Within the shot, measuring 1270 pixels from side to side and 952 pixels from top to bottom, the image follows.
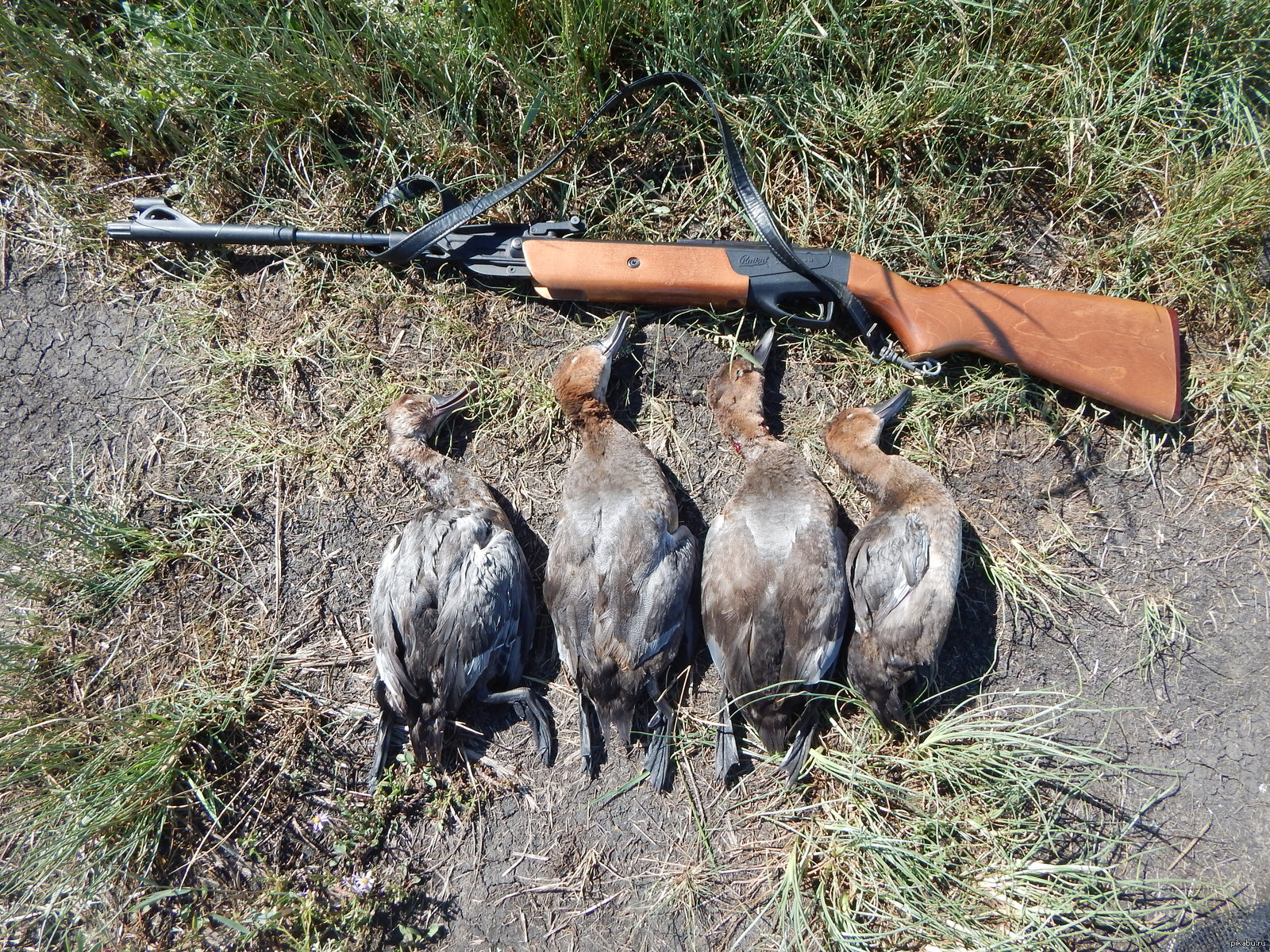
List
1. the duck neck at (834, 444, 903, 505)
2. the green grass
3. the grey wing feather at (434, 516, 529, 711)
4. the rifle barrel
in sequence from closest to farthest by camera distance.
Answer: the grey wing feather at (434, 516, 529, 711) → the duck neck at (834, 444, 903, 505) → the green grass → the rifle barrel

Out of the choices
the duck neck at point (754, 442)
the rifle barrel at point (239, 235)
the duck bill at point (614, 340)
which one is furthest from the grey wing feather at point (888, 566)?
the rifle barrel at point (239, 235)

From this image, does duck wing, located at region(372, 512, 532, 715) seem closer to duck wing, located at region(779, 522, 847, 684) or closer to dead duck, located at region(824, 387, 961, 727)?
duck wing, located at region(779, 522, 847, 684)

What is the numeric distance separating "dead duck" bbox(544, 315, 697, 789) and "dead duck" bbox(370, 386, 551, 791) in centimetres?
24

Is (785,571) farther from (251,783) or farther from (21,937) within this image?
(21,937)

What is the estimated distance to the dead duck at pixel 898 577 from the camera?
322cm

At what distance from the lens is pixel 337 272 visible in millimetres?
3938

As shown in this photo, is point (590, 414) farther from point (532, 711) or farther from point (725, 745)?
point (725, 745)

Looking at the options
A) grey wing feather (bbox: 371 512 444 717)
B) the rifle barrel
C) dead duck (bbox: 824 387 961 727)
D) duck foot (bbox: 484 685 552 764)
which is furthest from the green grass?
duck foot (bbox: 484 685 552 764)

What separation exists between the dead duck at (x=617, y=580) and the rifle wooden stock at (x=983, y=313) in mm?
542

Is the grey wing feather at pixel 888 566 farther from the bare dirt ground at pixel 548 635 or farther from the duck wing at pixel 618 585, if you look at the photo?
the duck wing at pixel 618 585

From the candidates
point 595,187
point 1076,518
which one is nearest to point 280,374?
point 595,187

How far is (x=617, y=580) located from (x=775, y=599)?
29.6 inches

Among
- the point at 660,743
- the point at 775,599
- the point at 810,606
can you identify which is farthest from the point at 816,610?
the point at 660,743

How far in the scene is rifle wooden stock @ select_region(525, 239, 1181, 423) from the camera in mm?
3426
